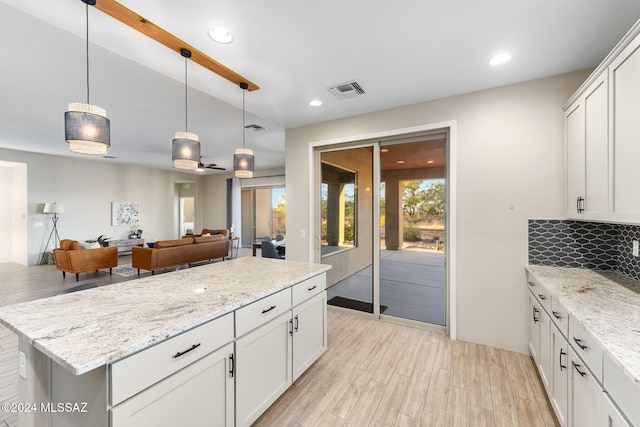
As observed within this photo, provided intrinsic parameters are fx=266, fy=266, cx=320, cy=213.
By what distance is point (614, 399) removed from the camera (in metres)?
1.08

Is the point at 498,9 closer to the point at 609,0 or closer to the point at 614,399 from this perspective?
the point at 609,0

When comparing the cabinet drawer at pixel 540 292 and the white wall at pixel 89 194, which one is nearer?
the cabinet drawer at pixel 540 292

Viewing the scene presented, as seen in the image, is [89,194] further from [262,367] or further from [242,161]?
[262,367]

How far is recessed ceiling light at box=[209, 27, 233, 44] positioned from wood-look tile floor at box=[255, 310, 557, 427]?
2.80 meters

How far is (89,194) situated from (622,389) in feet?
34.8

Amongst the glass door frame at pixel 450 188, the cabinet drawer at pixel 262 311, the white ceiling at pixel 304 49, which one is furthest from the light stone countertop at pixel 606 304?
the white ceiling at pixel 304 49

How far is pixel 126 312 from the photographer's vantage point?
4.60 ft

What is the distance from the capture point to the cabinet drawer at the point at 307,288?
2.14m

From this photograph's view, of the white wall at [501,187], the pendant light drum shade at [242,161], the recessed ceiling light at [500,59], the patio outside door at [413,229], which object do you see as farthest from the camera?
the patio outside door at [413,229]

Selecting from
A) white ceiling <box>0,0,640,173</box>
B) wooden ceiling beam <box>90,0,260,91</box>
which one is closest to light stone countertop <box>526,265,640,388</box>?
white ceiling <box>0,0,640,173</box>

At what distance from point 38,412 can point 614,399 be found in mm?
2553

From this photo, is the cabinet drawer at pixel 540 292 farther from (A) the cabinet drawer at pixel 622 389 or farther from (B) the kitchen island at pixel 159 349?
(B) the kitchen island at pixel 159 349

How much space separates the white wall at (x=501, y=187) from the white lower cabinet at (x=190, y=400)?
257 centimetres

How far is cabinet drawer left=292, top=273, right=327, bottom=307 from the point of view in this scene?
7.02 feet
